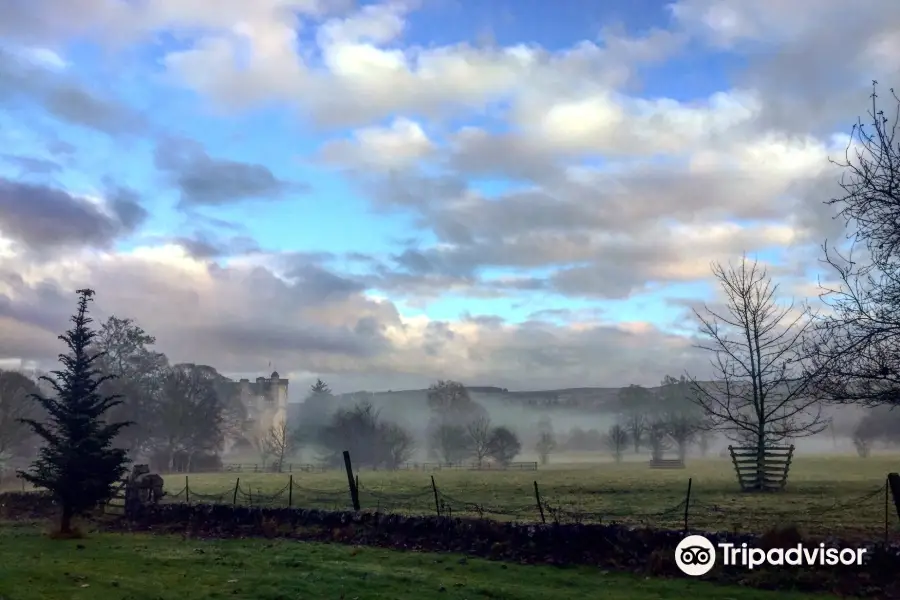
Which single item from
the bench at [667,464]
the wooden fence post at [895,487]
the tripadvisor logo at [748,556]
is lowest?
the bench at [667,464]

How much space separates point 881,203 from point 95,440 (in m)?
24.8

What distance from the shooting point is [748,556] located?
14.9 metres

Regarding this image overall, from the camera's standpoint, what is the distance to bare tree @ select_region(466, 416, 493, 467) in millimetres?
88519

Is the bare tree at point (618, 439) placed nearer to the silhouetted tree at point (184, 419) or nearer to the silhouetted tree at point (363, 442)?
the silhouetted tree at point (363, 442)

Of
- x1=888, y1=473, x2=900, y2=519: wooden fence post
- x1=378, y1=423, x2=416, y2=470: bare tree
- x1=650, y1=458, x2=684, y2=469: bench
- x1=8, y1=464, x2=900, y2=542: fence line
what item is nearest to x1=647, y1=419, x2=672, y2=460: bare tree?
x1=650, y1=458, x2=684, y2=469: bench

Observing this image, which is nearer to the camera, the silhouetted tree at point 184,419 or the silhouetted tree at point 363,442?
the silhouetted tree at point 184,419

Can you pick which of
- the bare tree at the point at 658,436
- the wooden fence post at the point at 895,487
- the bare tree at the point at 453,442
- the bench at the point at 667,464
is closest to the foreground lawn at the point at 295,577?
the wooden fence post at the point at 895,487

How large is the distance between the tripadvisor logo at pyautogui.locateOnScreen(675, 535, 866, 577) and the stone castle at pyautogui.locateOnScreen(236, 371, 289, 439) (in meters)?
113

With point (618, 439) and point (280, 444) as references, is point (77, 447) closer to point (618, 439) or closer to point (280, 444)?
point (280, 444)

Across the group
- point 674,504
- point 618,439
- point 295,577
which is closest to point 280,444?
point 618,439

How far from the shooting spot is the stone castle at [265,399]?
412 ft

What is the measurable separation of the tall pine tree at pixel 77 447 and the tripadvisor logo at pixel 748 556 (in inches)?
736

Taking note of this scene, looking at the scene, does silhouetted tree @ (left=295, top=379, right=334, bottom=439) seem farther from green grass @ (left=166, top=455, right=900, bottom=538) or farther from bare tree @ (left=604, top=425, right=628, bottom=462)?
green grass @ (left=166, top=455, right=900, bottom=538)

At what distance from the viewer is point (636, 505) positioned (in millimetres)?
25984
